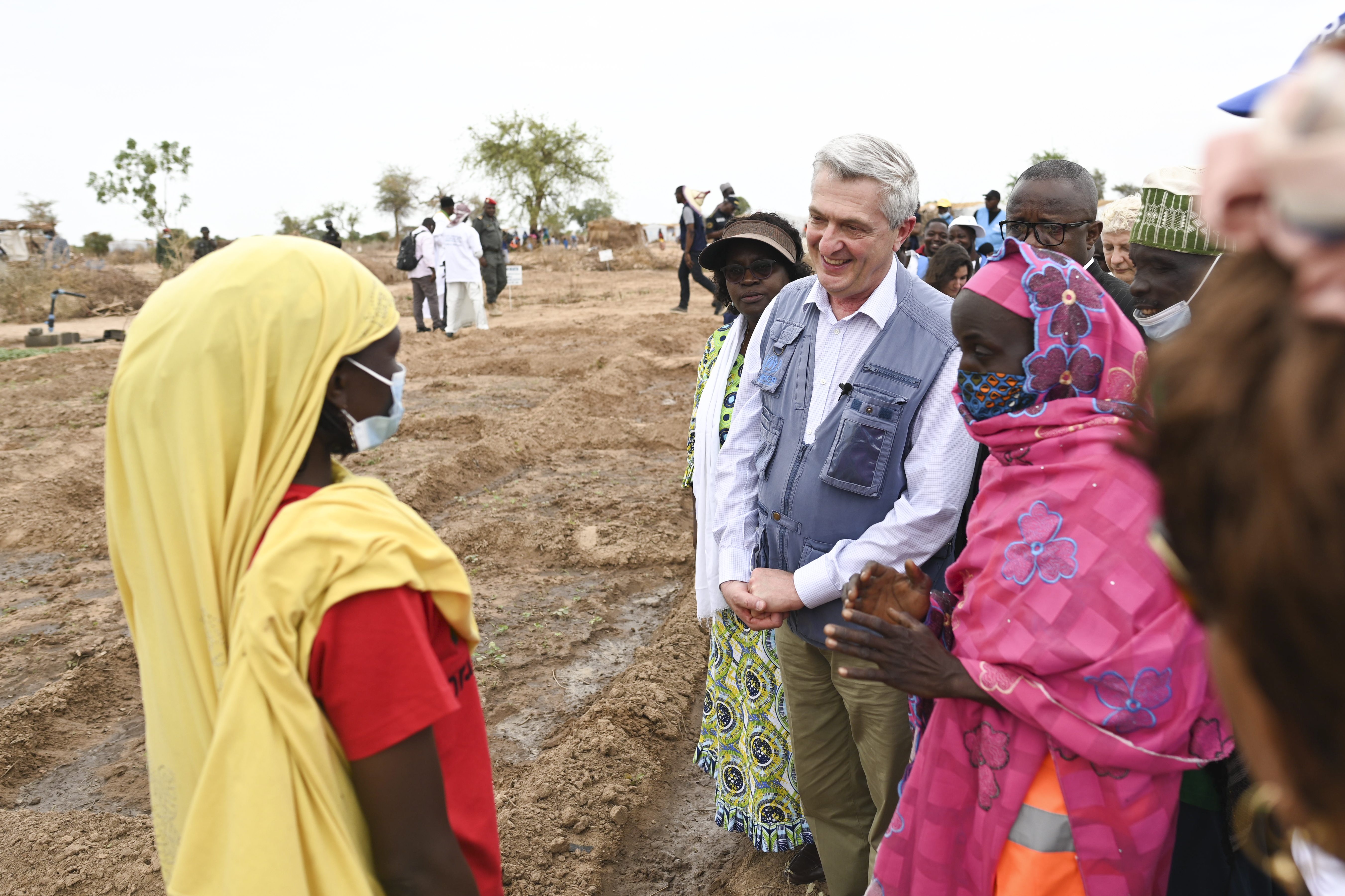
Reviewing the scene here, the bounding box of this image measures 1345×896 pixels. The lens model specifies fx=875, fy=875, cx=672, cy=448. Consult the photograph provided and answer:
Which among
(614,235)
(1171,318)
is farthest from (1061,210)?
(614,235)

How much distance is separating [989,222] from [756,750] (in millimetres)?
7739

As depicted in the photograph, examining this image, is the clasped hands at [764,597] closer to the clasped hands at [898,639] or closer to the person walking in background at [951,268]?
the clasped hands at [898,639]

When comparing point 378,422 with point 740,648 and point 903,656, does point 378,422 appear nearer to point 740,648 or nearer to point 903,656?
point 903,656

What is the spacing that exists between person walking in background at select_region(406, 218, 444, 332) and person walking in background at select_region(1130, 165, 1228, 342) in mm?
12159

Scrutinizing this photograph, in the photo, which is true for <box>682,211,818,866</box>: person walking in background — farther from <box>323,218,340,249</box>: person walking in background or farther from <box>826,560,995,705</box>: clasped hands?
<box>323,218,340,249</box>: person walking in background

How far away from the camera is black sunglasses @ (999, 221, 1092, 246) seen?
3428 mm

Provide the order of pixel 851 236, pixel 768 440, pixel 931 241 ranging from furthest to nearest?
pixel 931 241, pixel 768 440, pixel 851 236

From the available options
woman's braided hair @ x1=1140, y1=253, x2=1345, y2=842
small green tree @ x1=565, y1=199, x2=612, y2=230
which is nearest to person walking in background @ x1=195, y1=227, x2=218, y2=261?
woman's braided hair @ x1=1140, y1=253, x2=1345, y2=842

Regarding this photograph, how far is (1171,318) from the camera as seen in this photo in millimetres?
2375

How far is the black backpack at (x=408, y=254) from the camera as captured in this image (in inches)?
518

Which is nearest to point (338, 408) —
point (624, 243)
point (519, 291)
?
point (519, 291)

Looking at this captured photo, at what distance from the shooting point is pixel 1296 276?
0.53m

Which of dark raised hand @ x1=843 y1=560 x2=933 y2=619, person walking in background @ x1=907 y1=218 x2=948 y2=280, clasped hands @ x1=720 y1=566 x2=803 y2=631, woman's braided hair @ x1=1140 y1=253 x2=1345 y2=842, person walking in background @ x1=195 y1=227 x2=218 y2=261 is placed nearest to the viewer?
woman's braided hair @ x1=1140 y1=253 x2=1345 y2=842

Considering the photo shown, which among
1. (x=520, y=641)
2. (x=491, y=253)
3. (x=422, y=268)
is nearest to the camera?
(x=520, y=641)
